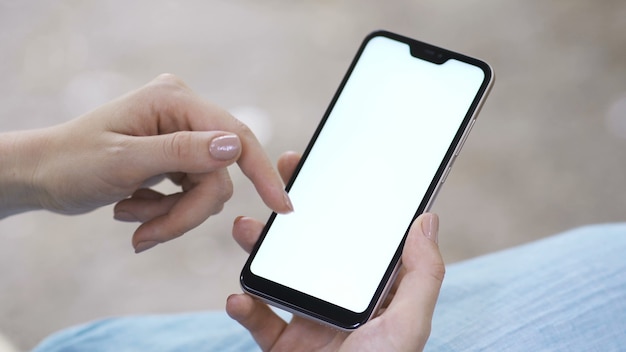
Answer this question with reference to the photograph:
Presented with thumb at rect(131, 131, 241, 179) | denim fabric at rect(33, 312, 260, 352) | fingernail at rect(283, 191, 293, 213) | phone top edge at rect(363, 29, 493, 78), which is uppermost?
phone top edge at rect(363, 29, 493, 78)

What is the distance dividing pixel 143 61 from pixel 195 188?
101 cm

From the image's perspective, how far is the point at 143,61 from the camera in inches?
65.7

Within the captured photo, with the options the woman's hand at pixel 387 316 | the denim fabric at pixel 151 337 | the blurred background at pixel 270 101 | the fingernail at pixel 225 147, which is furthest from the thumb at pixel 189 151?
the blurred background at pixel 270 101

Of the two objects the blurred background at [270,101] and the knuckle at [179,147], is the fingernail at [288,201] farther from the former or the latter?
the blurred background at [270,101]

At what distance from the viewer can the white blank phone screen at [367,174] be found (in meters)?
0.73

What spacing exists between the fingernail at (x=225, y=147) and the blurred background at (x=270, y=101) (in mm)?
735

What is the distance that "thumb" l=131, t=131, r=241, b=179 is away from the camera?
0.67 meters

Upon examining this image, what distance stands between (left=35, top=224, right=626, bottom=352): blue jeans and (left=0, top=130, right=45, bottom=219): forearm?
17 cm

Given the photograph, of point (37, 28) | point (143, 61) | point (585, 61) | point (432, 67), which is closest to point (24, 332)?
point (143, 61)

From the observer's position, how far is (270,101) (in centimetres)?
162

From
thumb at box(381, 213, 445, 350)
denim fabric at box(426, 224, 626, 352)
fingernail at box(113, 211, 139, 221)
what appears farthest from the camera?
fingernail at box(113, 211, 139, 221)

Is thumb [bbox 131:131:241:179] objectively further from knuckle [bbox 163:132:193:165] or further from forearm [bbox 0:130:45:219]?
forearm [bbox 0:130:45:219]

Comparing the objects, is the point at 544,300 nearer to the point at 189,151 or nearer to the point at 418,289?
the point at 418,289

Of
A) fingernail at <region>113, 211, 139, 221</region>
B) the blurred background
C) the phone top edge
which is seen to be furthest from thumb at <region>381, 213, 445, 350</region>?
the blurred background
